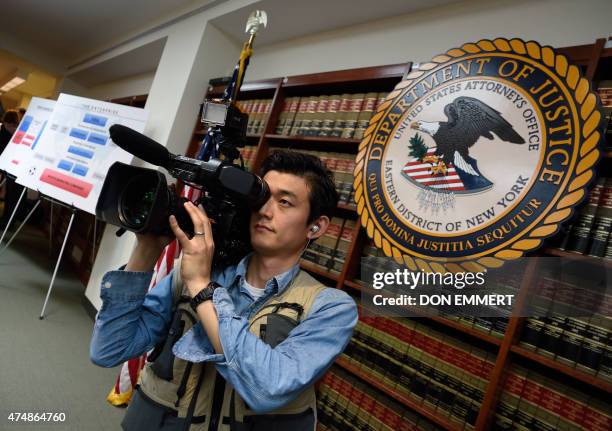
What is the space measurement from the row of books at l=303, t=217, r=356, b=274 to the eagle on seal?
1.89 feet

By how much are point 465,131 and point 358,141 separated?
0.52 metres

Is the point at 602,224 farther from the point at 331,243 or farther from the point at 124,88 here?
the point at 124,88

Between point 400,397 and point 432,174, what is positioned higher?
point 432,174

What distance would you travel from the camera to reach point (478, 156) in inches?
58.5

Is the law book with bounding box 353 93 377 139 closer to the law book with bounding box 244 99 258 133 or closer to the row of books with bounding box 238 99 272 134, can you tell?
the row of books with bounding box 238 99 272 134

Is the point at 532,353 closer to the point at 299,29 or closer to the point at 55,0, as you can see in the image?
the point at 299,29

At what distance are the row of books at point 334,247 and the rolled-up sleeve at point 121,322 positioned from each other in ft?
3.71

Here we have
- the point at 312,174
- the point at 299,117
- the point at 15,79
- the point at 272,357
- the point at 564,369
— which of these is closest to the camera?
the point at 272,357

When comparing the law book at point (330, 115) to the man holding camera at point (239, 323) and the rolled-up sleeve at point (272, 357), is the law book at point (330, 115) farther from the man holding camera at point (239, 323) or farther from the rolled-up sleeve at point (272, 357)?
the rolled-up sleeve at point (272, 357)

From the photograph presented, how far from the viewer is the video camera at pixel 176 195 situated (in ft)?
2.09

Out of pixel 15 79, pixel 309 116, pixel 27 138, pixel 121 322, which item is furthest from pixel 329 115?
pixel 15 79

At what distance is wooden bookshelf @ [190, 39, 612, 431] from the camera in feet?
4.08

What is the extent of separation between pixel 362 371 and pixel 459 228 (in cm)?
77

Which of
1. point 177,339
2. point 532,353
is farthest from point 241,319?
point 532,353
